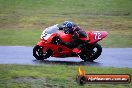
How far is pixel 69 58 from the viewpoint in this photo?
62.5ft

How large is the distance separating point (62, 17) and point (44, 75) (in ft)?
51.2

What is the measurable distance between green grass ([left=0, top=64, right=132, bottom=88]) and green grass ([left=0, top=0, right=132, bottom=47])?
5.99 metres

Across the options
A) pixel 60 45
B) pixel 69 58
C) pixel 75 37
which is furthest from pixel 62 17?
pixel 75 37

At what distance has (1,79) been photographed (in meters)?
14.3

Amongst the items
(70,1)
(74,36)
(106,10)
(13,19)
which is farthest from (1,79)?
(70,1)

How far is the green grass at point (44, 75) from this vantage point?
13.8 metres

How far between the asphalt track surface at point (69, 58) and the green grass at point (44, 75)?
1235 mm

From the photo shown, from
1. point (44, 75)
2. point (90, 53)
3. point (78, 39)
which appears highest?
point (78, 39)

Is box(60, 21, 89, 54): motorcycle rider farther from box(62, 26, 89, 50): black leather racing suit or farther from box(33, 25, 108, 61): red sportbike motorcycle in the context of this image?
box(33, 25, 108, 61): red sportbike motorcycle

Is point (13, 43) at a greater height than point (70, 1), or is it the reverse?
point (70, 1)

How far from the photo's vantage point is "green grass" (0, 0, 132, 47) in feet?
79.6

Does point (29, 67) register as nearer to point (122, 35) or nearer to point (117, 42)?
point (117, 42)

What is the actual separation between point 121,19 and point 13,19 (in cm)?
707

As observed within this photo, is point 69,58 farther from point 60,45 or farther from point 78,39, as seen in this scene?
point 78,39
